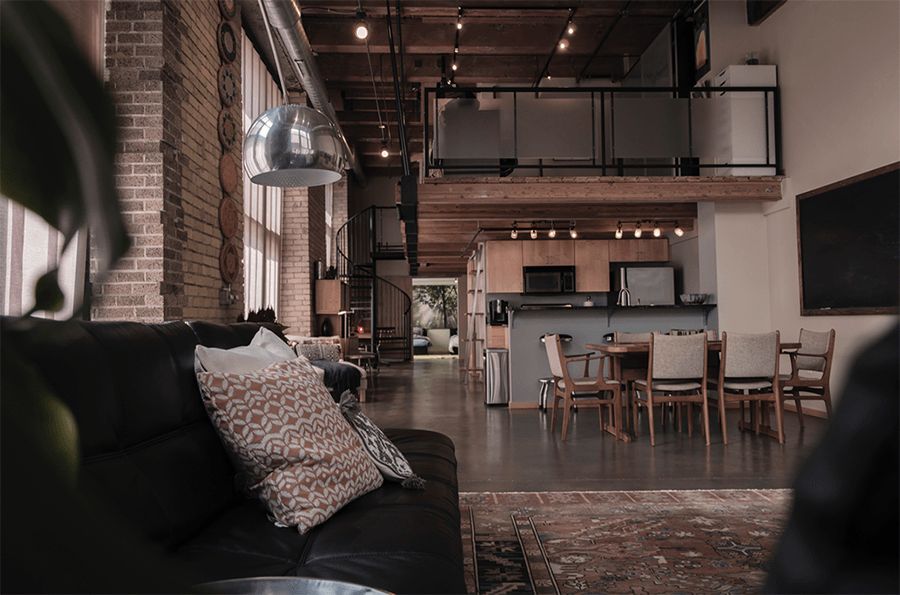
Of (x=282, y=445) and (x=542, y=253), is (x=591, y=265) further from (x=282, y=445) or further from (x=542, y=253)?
(x=282, y=445)

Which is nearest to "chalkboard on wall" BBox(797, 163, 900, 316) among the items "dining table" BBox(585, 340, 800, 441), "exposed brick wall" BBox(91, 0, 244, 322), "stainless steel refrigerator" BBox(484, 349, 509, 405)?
"dining table" BBox(585, 340, 800, 441)

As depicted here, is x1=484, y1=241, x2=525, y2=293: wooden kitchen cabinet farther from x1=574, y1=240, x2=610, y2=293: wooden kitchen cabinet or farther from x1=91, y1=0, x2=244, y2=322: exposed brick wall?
x1=91, y1=0, x2=244, y2=322: exposed brick wall

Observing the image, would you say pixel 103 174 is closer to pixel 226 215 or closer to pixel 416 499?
pixel 416 499

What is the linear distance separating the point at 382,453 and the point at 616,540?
137cm

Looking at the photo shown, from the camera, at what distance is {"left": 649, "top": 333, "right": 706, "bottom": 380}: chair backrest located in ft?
17.6

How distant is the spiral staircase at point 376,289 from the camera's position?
1447cm

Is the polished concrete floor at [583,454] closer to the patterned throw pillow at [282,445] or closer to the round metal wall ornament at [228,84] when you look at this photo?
the patterned throw pillow at [282,445]

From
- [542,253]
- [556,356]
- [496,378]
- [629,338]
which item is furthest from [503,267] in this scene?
[556,356]

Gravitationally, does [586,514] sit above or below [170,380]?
below

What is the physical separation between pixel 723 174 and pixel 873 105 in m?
1.74

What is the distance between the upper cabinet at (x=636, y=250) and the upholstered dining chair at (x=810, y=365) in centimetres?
310

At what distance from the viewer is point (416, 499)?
1.93m

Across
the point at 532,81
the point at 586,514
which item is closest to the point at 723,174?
the point at 532,81

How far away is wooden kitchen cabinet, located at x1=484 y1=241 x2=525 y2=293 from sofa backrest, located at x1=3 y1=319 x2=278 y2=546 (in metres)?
6.95
